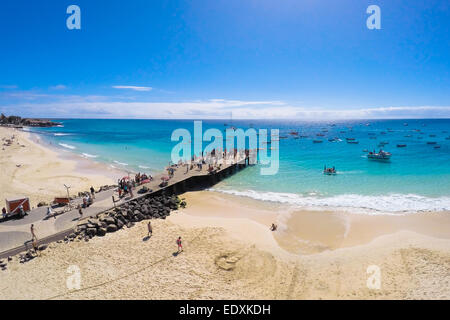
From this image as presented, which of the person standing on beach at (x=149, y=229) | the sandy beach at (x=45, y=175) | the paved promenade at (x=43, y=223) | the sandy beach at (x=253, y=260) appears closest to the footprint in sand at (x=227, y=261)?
the sandy beach at (x=253, y=260)

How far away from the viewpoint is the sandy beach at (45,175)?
22255mm

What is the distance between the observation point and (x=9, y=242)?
11883 mm

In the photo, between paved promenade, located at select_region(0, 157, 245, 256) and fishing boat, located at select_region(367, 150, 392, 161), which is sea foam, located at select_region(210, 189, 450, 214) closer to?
paved promenade, located at select_region(0, 157, 245, 256)

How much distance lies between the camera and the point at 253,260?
38.6 feet

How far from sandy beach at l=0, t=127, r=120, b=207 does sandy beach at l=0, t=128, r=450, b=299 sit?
1151 centimetres

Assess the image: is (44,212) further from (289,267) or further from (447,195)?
(447,195)

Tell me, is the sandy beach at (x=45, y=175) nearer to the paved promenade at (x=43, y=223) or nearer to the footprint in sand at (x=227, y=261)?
the paved promenade at (x=43, y=223)

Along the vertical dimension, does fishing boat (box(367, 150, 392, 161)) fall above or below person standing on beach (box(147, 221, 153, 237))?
above

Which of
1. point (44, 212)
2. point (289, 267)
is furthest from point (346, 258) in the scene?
point (44, 212)

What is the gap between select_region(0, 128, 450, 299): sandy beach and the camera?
947 centimetres

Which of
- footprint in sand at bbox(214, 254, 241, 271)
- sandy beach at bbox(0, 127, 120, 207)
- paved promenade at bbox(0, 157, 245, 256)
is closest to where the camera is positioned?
footprint in sand at bbox(214, 254, 241, 271)

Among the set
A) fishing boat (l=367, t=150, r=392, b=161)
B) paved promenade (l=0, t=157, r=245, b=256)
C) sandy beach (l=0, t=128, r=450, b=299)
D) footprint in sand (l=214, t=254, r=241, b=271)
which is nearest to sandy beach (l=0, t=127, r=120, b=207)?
paved promenade (l=0, t=157, r=245, b=256)

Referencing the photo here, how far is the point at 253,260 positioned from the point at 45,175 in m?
29.5

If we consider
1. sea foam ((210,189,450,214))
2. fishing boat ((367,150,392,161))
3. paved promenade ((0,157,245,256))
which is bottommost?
sea foam ((210,189,450,214))
